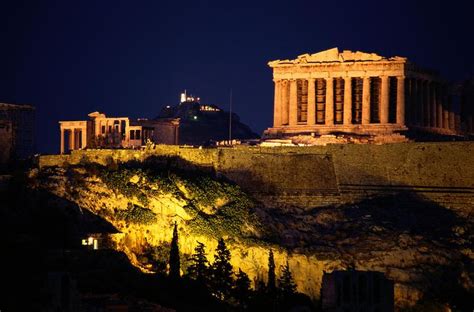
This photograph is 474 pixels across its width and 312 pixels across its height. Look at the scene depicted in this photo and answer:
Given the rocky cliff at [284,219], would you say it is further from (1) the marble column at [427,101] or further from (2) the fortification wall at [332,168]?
(1) the marble column at [427,101]

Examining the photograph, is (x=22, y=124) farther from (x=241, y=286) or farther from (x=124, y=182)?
(x=241, y=286)

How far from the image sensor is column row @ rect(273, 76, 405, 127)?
354ft

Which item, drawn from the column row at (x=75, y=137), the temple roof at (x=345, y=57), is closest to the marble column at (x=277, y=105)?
the temple roof at (x=345, y=57)

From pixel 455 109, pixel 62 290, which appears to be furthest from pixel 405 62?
pixel 62 290

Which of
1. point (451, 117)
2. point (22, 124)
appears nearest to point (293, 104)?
point (451, 117)

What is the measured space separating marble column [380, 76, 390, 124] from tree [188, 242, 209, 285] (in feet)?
88.2

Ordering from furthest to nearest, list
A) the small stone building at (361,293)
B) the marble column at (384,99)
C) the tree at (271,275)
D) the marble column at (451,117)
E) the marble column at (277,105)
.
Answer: the marble column at (451,117), the marble column at (277,105), the marble column at (384,99), the tree at (271,275), the small stone building at (361,293)

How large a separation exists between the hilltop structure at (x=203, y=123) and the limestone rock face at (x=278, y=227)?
3543 cm

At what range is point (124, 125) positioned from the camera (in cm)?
11369

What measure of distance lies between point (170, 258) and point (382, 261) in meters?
11.6

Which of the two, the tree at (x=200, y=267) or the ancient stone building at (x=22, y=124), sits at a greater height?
the ancient stone building at (x=22, y=124)

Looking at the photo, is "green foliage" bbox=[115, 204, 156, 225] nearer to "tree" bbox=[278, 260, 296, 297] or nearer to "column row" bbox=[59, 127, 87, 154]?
"tree" bbox=[278, 260, 296, 297]

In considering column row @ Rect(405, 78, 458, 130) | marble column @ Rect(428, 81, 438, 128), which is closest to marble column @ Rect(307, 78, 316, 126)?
column row @ Rect(405, 78, 458, 130)

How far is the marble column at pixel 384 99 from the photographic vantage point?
108m
